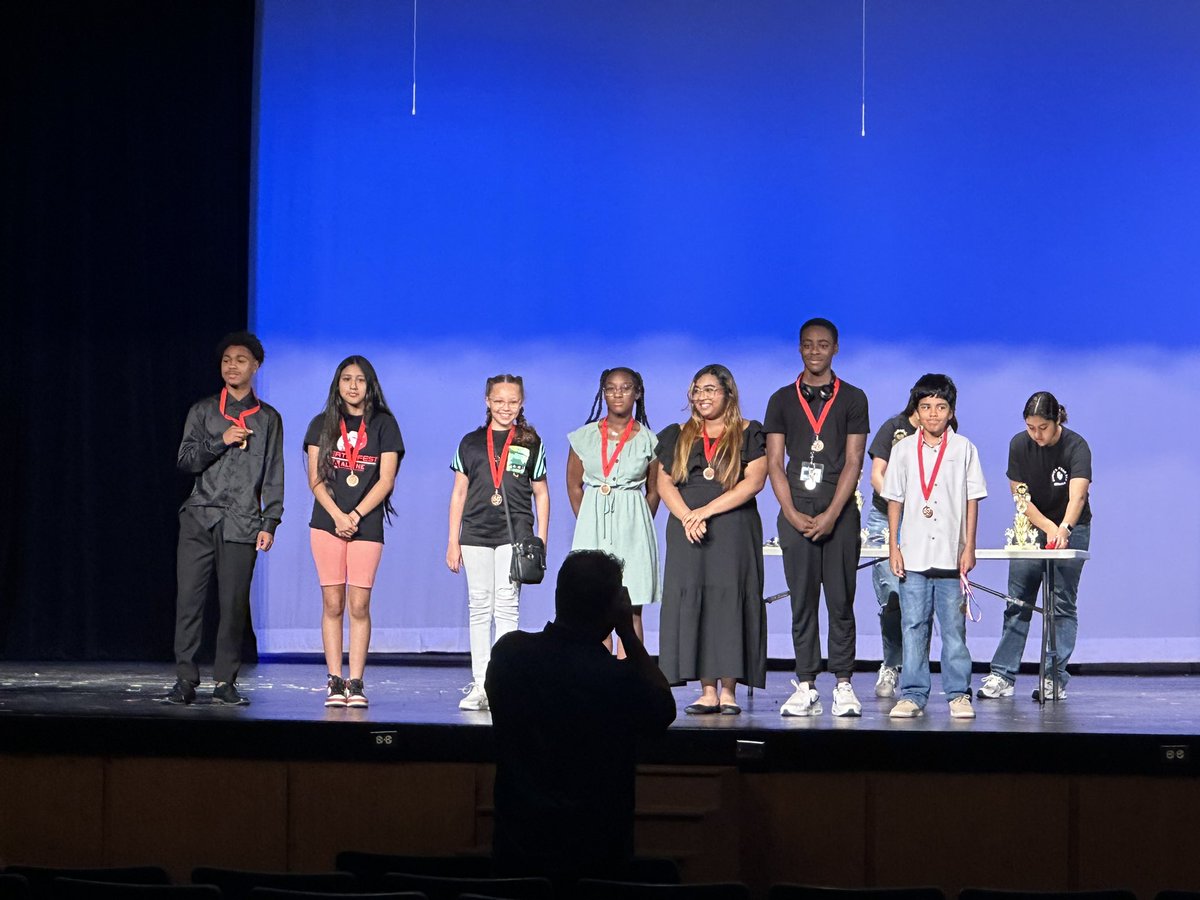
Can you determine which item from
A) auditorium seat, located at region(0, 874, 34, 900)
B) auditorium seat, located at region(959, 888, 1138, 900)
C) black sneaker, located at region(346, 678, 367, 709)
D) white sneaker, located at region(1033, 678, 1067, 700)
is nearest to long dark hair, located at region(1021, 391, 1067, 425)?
white sneaker, located at region(1033, 678, 1067, 700)

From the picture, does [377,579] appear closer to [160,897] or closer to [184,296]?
[184,296]

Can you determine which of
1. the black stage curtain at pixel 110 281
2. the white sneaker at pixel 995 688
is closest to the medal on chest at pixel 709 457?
the white sneaker at pixel 995 688

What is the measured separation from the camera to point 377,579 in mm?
8359

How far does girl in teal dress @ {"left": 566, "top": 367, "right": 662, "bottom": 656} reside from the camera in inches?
222

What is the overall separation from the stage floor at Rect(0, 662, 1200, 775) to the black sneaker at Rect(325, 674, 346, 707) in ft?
0.20

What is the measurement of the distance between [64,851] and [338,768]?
0.92 metres

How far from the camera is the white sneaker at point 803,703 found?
5.26 metres

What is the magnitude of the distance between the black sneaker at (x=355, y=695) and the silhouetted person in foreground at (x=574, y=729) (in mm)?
2217

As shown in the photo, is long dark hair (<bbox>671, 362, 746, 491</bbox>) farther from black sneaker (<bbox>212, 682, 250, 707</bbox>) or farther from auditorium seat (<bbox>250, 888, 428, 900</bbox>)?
auditorium seat (<bbox>250, 888, 428, 900</bbox>)

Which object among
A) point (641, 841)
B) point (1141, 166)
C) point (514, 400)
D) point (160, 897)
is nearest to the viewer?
point (160, 897)

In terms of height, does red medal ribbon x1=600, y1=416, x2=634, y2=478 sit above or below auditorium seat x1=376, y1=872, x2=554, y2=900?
above

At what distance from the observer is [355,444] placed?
572cm

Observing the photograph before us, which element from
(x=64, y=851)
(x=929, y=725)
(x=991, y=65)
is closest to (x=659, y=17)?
(x=991, y=65)

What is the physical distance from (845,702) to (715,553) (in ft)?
2.31
